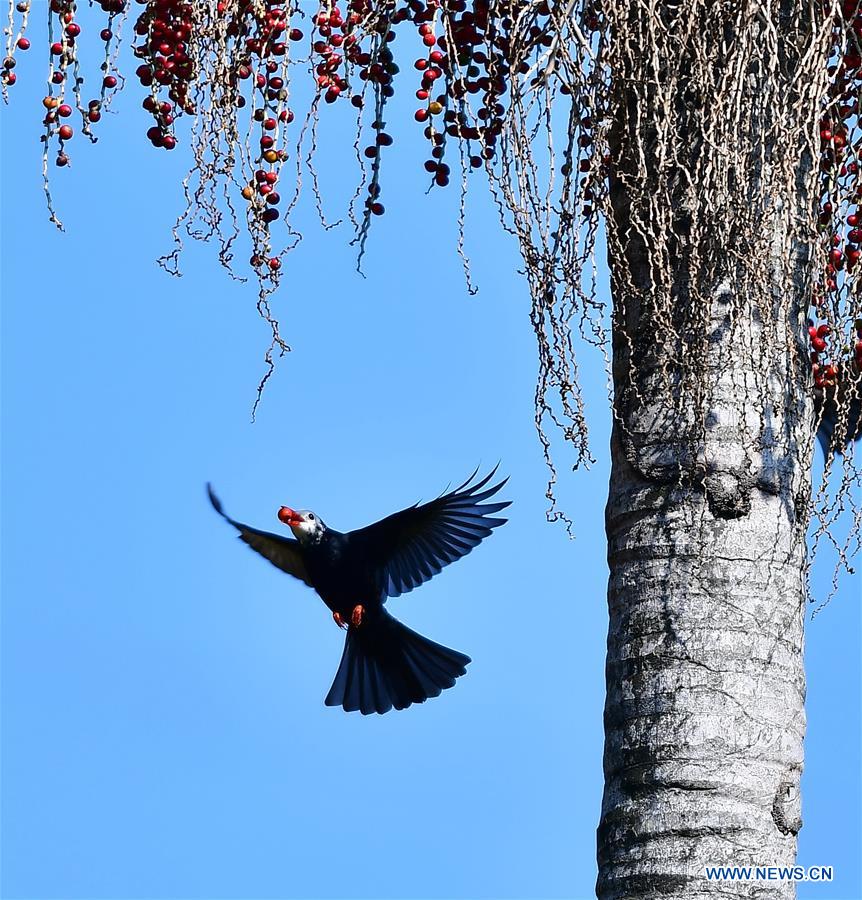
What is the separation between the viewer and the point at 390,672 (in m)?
6.71

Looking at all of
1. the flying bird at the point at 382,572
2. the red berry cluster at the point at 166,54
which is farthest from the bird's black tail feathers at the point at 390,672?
the red berry cluster at the point at 166,54

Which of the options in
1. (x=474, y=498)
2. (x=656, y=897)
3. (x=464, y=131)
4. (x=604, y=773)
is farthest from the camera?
(x=474, y=498)

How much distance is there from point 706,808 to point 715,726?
12 centimetres

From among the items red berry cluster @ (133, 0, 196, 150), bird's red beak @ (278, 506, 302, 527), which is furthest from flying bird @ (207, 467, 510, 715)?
red berry cluster @ (133, 0, 196, 150)

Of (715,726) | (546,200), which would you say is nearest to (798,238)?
(546,200)

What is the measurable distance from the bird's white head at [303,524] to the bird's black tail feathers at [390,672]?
0.56 metres

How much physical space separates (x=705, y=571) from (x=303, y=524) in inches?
157

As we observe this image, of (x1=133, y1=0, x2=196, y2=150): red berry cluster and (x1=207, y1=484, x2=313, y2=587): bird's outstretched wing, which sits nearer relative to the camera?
(x1=133, y1=0, x2=196, y2=150): red berry cluster

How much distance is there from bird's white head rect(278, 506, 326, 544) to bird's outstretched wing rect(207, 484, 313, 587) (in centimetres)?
11

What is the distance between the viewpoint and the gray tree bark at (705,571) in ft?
7.57

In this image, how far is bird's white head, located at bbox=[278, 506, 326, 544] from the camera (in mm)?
6234

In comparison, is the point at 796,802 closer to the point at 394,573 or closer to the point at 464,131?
the point at 464,131

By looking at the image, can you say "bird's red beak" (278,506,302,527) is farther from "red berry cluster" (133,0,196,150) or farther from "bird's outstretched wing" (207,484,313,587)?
"red berry cluster" (133,0,196,150)

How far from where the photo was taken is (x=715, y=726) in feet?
7.64
